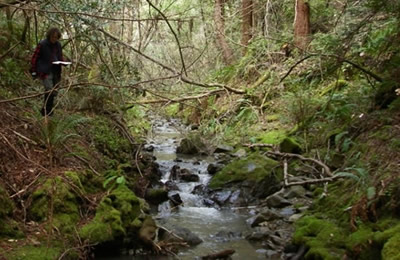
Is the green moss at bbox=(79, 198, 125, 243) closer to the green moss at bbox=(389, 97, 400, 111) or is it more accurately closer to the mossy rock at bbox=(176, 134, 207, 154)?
the green moss at bbox=(389, 97, 400, 111)


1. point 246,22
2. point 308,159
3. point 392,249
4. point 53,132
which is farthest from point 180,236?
point 246,22

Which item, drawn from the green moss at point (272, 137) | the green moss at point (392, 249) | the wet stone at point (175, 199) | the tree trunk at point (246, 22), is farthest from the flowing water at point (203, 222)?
the tree trunk at point (246, 22)

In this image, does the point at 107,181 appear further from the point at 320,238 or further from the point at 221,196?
the point at 320,238

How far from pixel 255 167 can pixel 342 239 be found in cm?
418

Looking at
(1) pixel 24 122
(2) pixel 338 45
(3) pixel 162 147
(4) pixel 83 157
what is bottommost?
(3) pixel 162 147

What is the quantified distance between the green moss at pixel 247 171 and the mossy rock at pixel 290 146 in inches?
18.8

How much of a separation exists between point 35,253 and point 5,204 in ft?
2.72

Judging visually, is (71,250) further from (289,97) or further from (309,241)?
(289,97)

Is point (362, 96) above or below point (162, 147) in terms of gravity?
above

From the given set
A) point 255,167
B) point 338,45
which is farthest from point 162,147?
point 338,45

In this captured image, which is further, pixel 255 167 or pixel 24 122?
pixel 255 167

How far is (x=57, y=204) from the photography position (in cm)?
573

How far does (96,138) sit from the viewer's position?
867 centimetres

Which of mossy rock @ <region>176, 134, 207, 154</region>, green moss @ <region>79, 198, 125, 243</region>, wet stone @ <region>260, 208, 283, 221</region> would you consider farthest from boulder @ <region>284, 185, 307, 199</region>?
mossy rock @ <region>176, 134, 207, 154</region>
